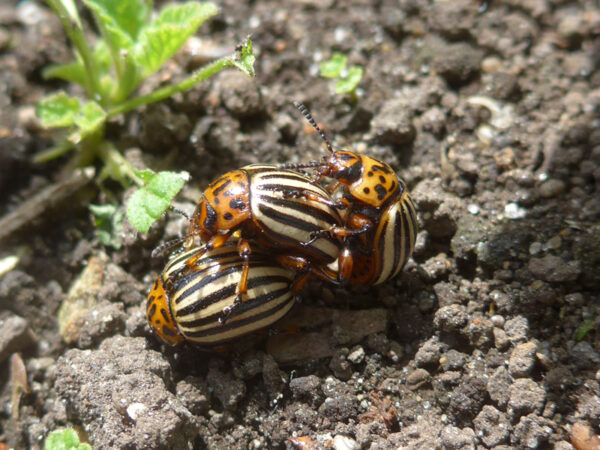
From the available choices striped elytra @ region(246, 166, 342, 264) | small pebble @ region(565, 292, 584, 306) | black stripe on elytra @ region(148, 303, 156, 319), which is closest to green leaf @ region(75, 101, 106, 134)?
striped elytra @ region(246, 166, 342, 264)

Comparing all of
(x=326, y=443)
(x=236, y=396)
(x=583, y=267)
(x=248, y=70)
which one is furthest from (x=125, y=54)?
(x=583, y=267)

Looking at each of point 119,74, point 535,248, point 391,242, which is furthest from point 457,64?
point 119,74

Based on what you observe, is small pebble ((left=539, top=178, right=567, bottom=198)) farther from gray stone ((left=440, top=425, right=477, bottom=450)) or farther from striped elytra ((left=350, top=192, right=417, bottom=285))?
gray stone ((left=440, top=425, right=477, bottom=450))

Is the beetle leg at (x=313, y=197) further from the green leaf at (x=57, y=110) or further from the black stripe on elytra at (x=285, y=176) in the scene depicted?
the green leaf at (x=57, y=110)

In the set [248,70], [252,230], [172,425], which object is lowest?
[172,425]

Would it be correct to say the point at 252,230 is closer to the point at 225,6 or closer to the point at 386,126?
the point at 386,126

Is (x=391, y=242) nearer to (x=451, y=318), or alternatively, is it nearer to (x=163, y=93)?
(x=451, y=318)
